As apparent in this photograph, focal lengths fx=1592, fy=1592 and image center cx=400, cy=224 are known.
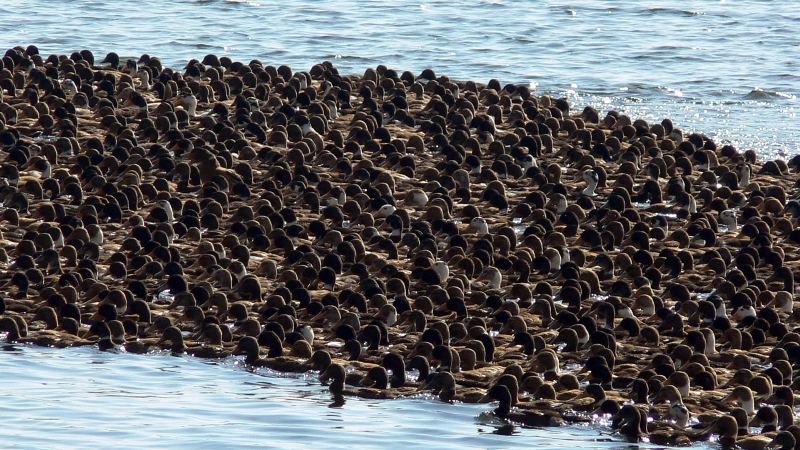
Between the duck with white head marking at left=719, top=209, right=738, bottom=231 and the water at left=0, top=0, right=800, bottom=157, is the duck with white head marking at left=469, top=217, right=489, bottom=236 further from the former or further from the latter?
the water at left=0, top=0, right=800, bottom=157

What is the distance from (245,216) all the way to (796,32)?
32886mm

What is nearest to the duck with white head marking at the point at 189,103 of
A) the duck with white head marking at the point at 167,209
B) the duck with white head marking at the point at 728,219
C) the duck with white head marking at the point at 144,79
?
the duck with white head marking at the point at 144,79

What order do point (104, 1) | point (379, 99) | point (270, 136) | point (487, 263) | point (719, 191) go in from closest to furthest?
point (487, 263) → point (719, 191) → point (270, 136) → point (379, 99) → point (104, 1)

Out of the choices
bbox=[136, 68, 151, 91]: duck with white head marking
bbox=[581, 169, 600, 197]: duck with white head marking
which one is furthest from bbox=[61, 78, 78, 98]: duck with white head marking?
bbox=[581, 169, 600, 197]: duck with white head marking

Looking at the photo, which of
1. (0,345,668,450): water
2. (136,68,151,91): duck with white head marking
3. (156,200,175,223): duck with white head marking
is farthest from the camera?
(136,68,151,91): duck with white head marking

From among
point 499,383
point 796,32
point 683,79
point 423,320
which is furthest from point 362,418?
point 796,32

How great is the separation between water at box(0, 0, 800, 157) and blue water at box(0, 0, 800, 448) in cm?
9

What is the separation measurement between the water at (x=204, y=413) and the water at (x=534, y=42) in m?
17.5

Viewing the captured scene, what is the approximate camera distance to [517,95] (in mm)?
32000

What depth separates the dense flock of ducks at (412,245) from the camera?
667 inches

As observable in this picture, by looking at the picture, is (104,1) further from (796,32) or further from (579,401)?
(579,401)

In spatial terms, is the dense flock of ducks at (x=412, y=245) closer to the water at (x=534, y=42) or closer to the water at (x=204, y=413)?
the water at (x=204, y=413)

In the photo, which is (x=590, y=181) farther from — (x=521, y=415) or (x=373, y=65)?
(x=373, y=65)

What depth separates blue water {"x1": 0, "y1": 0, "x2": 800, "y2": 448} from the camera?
15.1 metres
